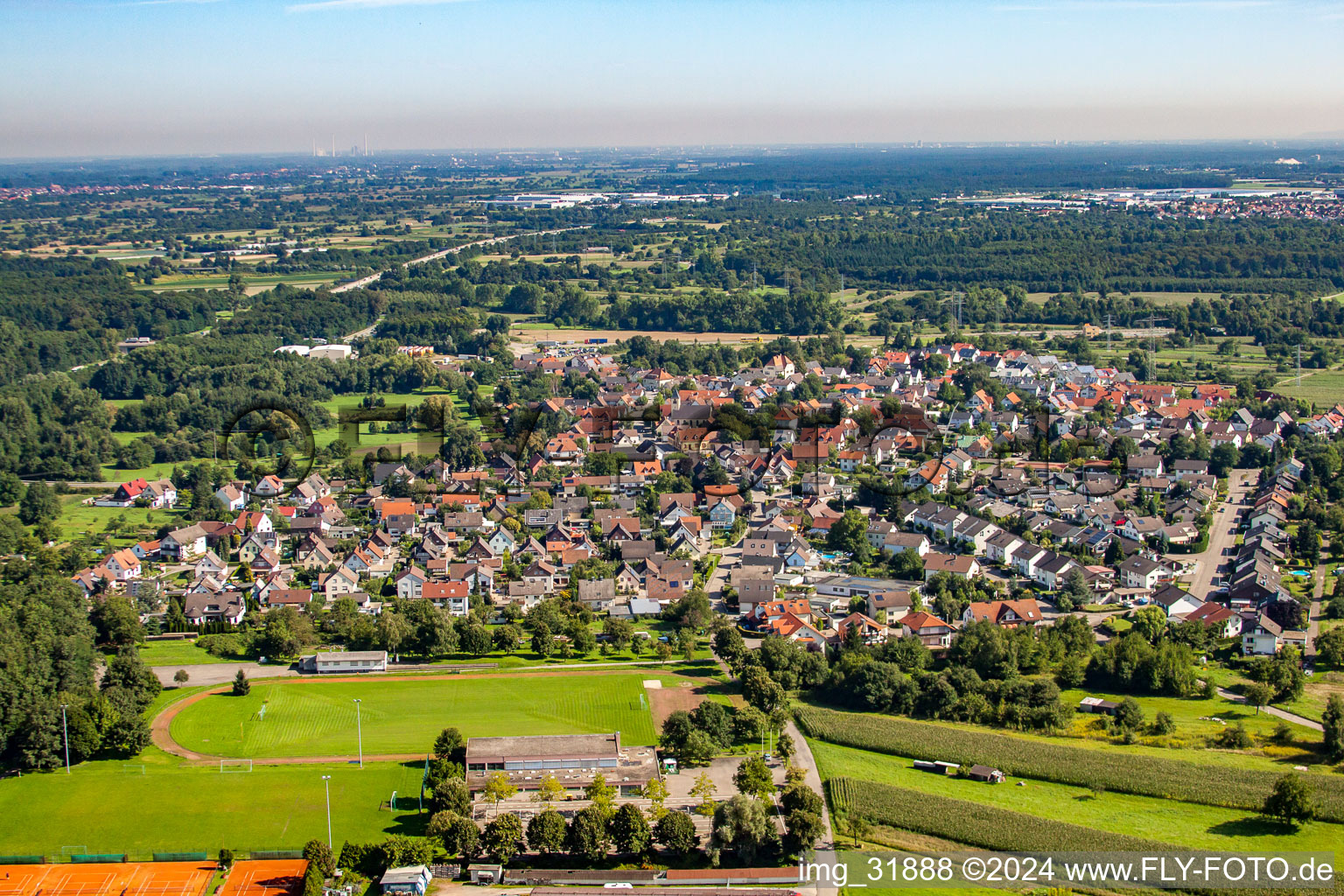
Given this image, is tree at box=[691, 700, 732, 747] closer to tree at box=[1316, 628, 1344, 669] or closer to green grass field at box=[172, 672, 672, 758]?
green grass field at box=[172, 672, 672, 758]

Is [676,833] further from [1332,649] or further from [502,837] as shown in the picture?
[1332,649]

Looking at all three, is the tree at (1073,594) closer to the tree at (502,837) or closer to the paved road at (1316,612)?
the paved road at (1316,612)

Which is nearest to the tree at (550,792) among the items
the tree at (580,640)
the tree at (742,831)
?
the tree at (742,831)

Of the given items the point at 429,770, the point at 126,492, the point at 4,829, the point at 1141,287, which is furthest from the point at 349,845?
the point at 1141,287

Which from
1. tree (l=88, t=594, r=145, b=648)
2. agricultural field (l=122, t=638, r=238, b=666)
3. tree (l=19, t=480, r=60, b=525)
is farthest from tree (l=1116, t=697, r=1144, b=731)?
tree (l=19, t=480, r=60, b=525)

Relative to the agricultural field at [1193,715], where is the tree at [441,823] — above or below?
above

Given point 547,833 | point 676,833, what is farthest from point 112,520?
point 676,833

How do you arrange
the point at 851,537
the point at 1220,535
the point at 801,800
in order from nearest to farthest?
the point at 801,800, the point at 851,537, the point at 1220,535
